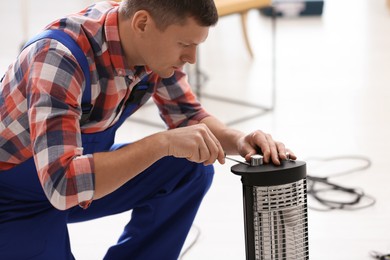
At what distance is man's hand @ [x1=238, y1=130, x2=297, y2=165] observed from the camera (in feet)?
7.82

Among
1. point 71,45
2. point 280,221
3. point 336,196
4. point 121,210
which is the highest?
point 71,45

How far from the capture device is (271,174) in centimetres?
226

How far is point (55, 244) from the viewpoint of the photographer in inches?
100

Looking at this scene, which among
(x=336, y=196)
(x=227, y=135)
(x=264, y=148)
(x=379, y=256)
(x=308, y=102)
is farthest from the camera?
(x=308, y=102)

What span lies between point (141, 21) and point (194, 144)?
0.34 metres

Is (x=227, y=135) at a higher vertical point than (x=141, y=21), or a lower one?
lower

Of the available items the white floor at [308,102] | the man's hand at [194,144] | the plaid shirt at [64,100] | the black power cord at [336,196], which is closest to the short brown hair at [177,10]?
the plaid shirt at [64,100]

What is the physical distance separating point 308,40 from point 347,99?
4.13 feet

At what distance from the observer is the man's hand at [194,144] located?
2.23 metres

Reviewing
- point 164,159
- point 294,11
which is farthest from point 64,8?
Result: point 164,159

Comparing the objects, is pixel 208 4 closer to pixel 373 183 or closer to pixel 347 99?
pixel 373 183

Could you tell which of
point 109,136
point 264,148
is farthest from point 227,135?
point 109,136

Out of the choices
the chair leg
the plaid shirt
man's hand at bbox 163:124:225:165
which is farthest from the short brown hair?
the chair leg

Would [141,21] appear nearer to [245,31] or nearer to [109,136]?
[109,136]
